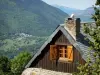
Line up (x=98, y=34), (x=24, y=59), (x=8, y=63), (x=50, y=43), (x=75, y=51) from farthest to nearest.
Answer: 1. (x=8, y=63)
2. (x=24, y=59)
3. (x=50, y=43)
4. (x=75, y=51)
5. (x=98, y=34)

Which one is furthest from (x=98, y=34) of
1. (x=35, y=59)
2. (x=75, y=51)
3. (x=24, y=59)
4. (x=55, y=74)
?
(x=24, y=59)

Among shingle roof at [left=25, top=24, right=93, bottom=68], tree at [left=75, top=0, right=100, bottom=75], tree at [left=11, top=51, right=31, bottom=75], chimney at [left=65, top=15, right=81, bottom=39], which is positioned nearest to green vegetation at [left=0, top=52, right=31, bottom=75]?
tree at [left=11, top=51, right=31, bottom=75]

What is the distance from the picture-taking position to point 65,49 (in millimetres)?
23078

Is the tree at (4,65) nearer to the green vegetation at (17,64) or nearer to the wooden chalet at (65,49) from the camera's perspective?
the green vegetation at (17,64)

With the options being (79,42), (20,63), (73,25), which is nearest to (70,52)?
(79,42)

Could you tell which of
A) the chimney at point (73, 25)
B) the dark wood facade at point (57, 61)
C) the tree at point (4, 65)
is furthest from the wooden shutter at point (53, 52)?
the tree at point (4, 65)

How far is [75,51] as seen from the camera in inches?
861

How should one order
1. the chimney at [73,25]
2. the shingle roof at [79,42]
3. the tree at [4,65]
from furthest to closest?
Result: the tree at [4,65] < the chimney at [73,25] < the shingle roof at [79,42]

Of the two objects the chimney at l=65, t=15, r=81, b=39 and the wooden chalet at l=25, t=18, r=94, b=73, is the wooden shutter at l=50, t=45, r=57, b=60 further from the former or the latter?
the chimney at l=65, t=15, r=81, b=39

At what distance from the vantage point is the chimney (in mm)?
22484

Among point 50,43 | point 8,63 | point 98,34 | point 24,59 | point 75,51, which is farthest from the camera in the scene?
point 8,63

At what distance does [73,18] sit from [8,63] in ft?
217

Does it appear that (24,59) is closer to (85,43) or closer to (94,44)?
(85,43)

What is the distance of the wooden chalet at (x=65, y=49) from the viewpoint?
21.8 meters
